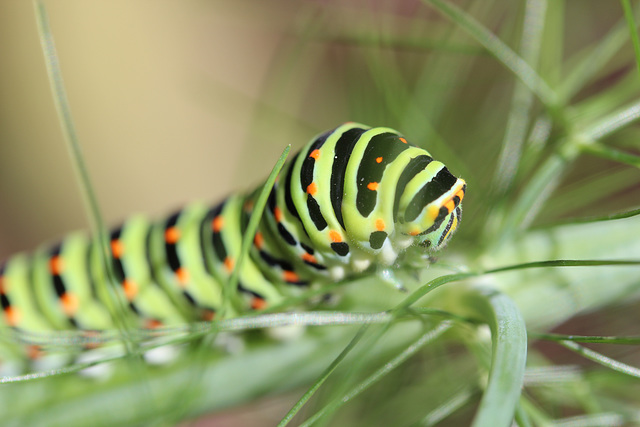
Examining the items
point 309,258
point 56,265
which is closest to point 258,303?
point 309,258

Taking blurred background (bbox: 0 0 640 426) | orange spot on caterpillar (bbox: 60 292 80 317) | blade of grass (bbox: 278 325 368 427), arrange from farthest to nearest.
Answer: blurred background (bbox: 0 0 640 426) < orange spot on caterpillar (bbox: 60 292 80 317) < blade of grass (bbox: 278 325 368 427)

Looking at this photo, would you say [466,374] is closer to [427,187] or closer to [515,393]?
[427,187]

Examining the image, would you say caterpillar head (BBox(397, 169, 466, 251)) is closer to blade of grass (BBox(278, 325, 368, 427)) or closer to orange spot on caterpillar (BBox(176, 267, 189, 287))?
blade of grass (BBox(278, 325, 368, 427))

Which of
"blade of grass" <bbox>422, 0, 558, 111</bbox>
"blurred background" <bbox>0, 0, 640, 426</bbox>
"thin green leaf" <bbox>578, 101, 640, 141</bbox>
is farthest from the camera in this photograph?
"blurred background" <bbox>0, 0, 640, 426</bbox>

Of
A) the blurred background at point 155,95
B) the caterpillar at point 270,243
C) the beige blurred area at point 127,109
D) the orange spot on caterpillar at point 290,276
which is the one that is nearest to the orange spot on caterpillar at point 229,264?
the caterpillar at point 270,243

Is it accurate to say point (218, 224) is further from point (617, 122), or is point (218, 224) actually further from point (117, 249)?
point (617, 122)

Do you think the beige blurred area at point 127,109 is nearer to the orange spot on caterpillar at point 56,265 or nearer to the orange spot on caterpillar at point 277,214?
the orange spot on caterpillar at point 56,265

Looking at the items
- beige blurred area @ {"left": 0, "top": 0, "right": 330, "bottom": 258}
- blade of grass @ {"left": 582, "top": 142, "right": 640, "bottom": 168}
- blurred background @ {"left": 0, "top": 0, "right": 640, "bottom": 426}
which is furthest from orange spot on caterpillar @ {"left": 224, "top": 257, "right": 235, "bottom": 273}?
beige blurred area @ {"left": 0, "top": 0, "right": 330, "bottom": 258}

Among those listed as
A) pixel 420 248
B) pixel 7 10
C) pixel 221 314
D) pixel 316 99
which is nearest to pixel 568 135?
pixel 420 248
